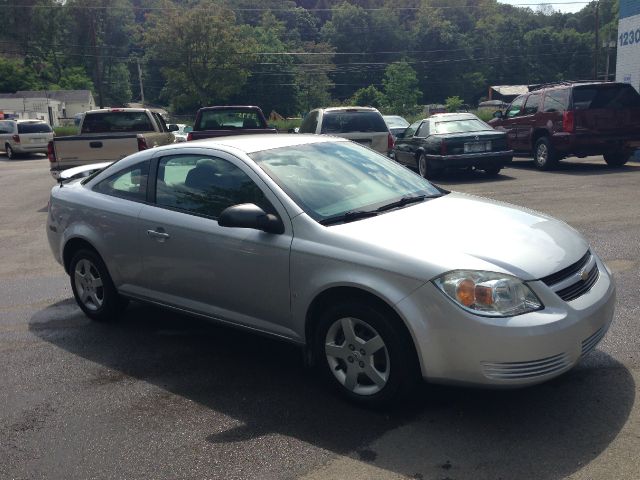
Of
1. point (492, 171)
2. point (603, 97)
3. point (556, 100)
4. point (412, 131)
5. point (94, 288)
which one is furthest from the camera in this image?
point (412, 131)

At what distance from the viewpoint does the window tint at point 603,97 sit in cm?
1491

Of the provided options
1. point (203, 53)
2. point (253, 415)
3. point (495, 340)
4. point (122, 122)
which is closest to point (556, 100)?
point (122, 122)

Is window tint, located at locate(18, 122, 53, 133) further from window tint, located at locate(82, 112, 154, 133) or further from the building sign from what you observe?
the building sign

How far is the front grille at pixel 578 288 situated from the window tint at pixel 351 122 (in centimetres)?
1093

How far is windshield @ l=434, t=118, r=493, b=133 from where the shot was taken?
15211 mm

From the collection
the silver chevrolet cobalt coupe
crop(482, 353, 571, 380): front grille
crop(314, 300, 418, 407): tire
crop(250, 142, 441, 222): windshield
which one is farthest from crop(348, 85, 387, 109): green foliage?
crop(482, 353, 571, 380): front grille

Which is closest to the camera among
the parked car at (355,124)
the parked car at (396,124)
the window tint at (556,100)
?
the parked car at (355,124)

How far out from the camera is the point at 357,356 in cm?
409

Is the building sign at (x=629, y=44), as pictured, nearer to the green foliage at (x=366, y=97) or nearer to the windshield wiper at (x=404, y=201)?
the windshield wiper at (x=404, y=201)

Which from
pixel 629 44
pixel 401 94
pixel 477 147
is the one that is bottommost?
pixel 401 94

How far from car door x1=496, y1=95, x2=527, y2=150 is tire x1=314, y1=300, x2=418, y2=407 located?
1391 centimetres

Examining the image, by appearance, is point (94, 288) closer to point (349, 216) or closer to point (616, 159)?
point (349, 216)

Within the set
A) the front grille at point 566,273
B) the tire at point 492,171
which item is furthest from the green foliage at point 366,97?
the front grille at point 566,273

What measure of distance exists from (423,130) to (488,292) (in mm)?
12551
